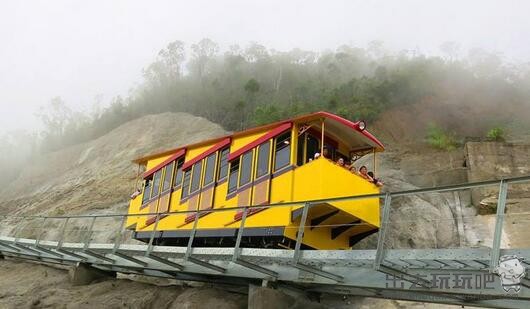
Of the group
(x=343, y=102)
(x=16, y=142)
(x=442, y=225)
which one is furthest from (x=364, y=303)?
(x=16, y=142)

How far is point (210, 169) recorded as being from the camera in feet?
45.3

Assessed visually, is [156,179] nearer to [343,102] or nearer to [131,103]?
[343,102]

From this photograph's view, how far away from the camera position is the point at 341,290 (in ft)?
27.6

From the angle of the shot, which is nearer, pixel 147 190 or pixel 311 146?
pixel 311 146

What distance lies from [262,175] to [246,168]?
0.77m

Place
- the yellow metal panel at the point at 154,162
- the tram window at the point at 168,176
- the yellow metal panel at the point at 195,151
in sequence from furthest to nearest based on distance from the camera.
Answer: the yellow metal panel at the point at 154,162 < the tram window at the point at 168,176 < the yellow metal panel at the point at 195,151

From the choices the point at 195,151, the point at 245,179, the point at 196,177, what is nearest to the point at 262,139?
the point at 245,179

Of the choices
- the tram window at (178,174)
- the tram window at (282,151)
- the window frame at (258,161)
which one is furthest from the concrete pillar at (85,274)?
the tram window at (282,151)

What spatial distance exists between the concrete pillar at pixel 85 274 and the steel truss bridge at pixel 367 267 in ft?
4.31

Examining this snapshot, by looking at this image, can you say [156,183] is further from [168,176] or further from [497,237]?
[497,237]

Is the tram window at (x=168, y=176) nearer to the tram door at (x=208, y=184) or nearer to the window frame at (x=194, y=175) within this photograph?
the window frame at (x=194, y=175)

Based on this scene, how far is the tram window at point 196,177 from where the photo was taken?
1407 centimetres

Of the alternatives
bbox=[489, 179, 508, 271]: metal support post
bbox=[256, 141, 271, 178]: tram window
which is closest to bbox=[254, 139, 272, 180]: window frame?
bbox=[256, 141, 271, 178]: tram window

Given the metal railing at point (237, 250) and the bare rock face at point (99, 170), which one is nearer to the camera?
the metal railing at point (237, 250)
